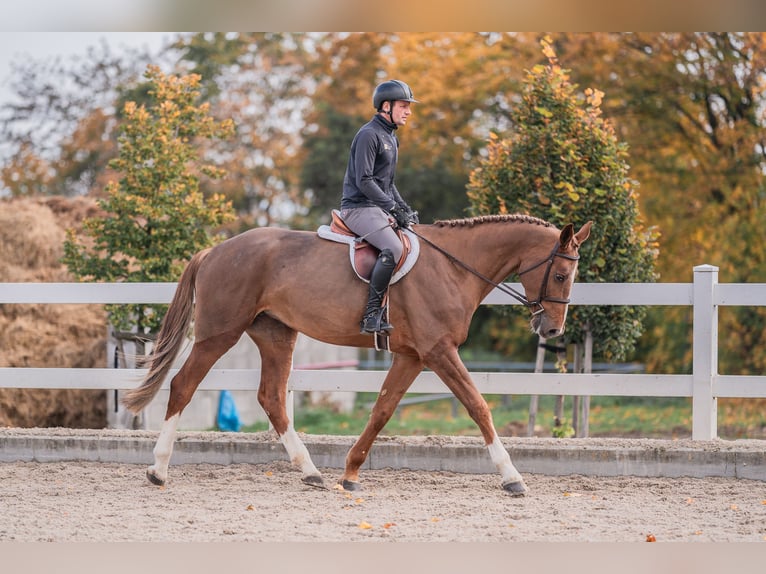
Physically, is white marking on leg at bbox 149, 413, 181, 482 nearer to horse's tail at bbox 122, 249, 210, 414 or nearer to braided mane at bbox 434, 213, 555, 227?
horse's tail at bbox 122, 249, 210, 414

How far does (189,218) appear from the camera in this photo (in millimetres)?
9391

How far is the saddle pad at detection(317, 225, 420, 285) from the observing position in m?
6.55

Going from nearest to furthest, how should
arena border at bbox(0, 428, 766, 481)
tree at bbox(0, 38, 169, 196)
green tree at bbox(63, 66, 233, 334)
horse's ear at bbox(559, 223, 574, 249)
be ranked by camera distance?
horse's ear at bbox(559, 223, 574, 249) → arena border at bbox(0, 428, 766, 481) → green tree at bbox(63, 66, 233, 334) → tree at bbox(0, 38, 169, 196)

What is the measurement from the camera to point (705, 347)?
289 inches

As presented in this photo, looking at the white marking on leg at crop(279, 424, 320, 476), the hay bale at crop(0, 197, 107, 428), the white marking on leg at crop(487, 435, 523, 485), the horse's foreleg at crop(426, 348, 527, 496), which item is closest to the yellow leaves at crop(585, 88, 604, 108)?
the horse's foreleg at crop(426, 348, 527, 496)

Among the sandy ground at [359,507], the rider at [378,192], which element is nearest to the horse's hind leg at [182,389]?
the sandy ground at [359,507]

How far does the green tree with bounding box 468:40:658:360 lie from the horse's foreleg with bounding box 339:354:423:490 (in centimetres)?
226

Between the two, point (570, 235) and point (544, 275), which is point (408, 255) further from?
point (570, 235)

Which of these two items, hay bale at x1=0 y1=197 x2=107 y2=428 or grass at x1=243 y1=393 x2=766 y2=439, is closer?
hay bale at x1=0 y1=197 x2=107 y2=428

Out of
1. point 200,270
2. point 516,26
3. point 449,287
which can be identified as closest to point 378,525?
point 449,287

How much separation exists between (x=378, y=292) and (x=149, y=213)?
3649mm

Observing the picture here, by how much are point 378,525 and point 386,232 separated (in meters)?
2.04

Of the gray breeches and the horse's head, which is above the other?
the gray breeches

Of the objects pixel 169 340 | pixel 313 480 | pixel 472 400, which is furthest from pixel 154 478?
pixel 472 400
